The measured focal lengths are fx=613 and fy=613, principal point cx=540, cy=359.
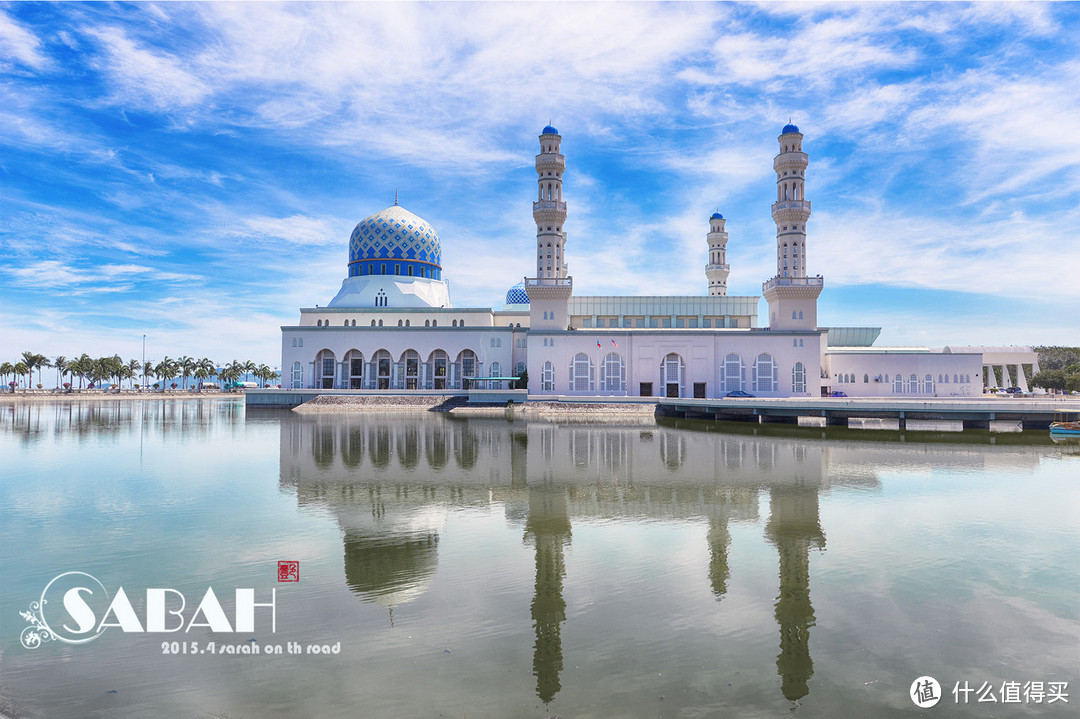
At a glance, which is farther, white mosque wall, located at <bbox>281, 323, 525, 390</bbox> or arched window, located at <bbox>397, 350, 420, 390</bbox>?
arched window, located at <bbox>397, 350, 420, 390</bbox>

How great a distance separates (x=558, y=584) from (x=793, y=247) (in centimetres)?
5167

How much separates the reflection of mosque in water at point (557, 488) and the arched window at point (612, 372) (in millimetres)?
20466

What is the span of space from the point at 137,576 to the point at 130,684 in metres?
3.91

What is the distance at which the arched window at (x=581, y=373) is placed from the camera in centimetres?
5456

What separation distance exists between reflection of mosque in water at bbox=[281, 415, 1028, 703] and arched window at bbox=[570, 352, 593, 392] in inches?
799

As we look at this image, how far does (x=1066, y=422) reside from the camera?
1316 inches

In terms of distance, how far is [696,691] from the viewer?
6188mm

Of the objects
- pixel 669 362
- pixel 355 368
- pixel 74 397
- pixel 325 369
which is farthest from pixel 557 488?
pixel 74 397

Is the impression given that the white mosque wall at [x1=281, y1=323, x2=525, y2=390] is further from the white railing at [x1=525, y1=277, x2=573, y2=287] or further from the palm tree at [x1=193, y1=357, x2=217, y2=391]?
the palm tree at [x1=193, y1=357, x2=217, y2=391]

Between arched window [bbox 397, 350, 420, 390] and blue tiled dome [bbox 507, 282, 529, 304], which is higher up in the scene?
blue tiled dome [bbox 507, 282, 529, 304]

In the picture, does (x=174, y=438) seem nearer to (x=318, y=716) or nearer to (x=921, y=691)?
(x=318, y=716)

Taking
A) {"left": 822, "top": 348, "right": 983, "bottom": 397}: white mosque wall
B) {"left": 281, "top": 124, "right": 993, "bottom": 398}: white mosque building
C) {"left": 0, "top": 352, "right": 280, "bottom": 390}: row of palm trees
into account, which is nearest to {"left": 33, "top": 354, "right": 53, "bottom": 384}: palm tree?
{"left": 0, "top": 352, "right": 280, "bottom": 390}: row of palm trees

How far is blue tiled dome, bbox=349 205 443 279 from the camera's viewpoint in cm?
6762

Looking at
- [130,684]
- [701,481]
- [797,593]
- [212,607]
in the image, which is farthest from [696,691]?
[701,481]
